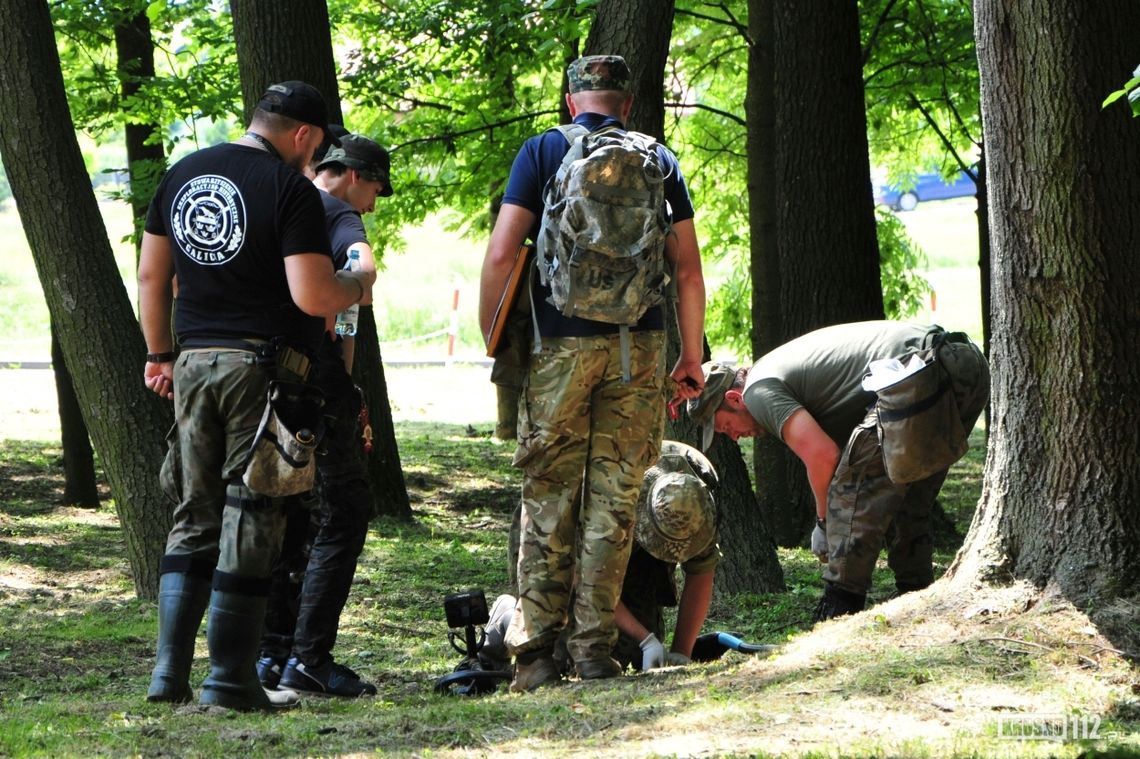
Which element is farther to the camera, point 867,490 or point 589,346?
point 867,490

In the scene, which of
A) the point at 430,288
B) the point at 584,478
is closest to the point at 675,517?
the point at 584,478

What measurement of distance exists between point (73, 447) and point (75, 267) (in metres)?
3.72

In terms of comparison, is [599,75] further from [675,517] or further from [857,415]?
[857,415]

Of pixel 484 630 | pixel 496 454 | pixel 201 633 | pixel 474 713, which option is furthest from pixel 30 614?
pixel 496 454

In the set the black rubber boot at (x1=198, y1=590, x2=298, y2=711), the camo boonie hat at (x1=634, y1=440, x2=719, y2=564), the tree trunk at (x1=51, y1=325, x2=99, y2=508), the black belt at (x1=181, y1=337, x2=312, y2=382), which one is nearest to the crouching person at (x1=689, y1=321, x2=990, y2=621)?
the camo boonie hat at (x1=634, y1=440, x2=719, y2=564)

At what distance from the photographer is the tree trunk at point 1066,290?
4469 millimetres

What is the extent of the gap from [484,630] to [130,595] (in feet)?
9.95

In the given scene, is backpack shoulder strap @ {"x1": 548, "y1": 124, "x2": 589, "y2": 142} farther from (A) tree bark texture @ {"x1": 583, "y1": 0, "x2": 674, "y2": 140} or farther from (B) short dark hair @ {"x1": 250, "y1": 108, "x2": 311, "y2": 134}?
(A) tree bark texture @ {"x1": 583, "y1": 0, "x2": 674, "y2": 140}

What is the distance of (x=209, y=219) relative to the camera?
175 inches

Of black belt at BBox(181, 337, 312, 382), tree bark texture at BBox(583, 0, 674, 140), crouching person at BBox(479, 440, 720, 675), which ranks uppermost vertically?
tree bark texture at BBox(583, 0, 674, 140)

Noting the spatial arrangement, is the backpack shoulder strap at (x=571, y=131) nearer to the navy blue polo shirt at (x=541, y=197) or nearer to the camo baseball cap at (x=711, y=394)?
the navy blue polo shirt at (x=541, y=197)

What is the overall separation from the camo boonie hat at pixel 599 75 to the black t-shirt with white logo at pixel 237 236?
103 cm

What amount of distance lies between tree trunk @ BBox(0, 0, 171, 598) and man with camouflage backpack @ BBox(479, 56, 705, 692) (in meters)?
2.87

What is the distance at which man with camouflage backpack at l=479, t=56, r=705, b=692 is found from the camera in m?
4.54
